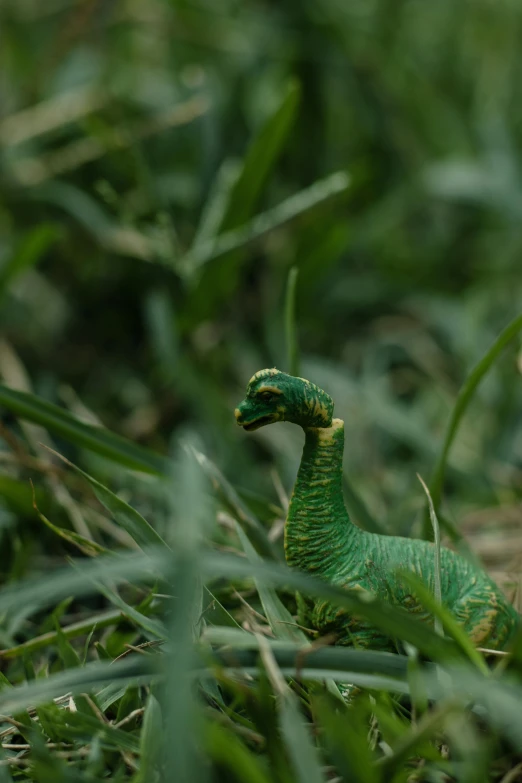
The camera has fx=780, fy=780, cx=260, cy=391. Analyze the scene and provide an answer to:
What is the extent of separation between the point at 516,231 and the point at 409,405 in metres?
0.73

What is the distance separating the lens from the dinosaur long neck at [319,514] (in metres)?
0.93

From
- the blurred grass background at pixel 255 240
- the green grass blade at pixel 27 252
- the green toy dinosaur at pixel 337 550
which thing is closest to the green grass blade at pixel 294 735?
the green toy dinosaur at pixel 337 550

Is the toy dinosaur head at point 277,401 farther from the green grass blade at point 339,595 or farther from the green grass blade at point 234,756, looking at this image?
the green grass blade at point 234,756

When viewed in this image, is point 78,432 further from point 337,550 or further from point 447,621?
point 447,621

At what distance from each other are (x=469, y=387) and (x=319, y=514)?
344 mm

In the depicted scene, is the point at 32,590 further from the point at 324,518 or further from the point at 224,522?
the point at 224,522

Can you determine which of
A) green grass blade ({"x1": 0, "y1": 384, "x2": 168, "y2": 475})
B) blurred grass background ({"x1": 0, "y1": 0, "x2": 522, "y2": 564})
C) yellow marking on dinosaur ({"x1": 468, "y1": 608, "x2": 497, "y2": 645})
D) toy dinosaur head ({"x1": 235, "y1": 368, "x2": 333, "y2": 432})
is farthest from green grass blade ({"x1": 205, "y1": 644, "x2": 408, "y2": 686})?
blurred grass background ({"x1": 0, "y1": 0, "x2": 522, "y2": 564})

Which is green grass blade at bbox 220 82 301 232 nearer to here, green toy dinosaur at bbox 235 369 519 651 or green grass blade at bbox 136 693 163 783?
green toy dinosaur at bbox 235 369 519 651

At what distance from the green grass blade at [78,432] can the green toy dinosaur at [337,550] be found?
328 mm

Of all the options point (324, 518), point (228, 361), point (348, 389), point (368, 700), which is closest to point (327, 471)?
point (324, 518)

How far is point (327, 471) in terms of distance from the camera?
3.10ft

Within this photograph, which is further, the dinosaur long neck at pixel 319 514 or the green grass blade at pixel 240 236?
the green grass blade at pixel 240 236

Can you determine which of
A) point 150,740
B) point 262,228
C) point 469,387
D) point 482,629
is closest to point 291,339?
point 469,387

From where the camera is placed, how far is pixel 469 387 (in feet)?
3.73
